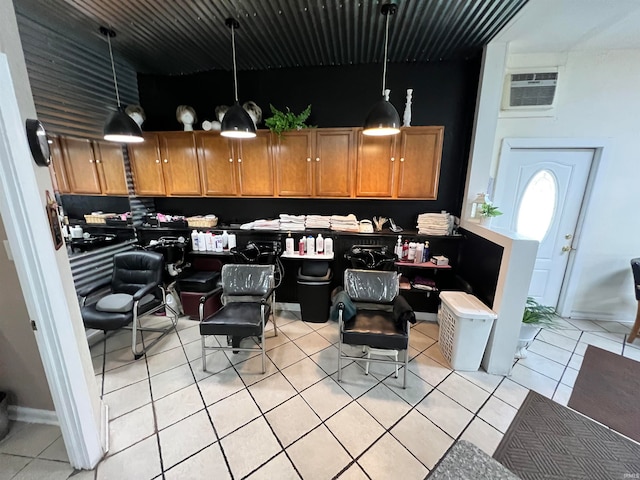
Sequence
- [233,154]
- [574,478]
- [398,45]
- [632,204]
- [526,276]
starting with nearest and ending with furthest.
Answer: [574,478]
[526,276]
[398,45]
[632,204]
[233,154]

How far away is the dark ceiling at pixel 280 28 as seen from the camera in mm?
2076

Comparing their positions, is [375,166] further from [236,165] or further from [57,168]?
[57,168]

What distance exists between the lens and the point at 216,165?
10.6ft

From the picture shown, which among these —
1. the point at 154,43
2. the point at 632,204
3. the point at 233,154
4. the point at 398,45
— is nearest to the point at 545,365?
the point at 632,204

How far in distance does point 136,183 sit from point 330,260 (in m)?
2.89

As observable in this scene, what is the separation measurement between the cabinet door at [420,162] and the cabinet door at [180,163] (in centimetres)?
268

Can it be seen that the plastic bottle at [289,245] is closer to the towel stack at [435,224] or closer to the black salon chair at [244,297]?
the black salon chair at [244,297]

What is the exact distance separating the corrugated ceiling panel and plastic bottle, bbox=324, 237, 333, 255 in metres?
3.10

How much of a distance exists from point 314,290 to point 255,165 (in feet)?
5.85

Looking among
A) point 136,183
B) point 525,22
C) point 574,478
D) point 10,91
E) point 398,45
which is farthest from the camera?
point 136,183

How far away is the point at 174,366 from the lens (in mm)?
2369

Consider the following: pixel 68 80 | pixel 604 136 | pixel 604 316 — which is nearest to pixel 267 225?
pixel 68 80

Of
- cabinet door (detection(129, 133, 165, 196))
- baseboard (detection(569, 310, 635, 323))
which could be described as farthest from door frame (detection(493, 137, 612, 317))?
cabinet door (detection(129, 133, 165, 196))

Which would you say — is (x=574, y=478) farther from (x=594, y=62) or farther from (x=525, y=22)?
(x=594, y=62)
